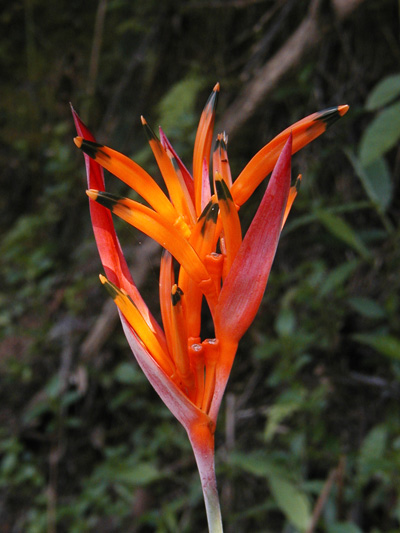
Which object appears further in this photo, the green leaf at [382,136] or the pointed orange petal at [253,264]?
the green leaf at [382,136]

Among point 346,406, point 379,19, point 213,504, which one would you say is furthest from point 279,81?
point 213,504

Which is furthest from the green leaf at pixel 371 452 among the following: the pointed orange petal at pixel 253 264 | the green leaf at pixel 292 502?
the pointed orange petal at pixel 253 264

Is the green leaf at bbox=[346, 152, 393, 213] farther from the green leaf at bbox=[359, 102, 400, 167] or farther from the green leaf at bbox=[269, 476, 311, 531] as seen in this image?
the green leaf at bbox=[269, 476, 311, 531]

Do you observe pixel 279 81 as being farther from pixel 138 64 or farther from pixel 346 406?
pixel 346 406

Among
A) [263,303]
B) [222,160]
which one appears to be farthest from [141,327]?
[263,303]

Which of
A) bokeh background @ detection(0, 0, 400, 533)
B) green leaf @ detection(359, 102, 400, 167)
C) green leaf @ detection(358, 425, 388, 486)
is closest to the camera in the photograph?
green leaf @ detection(359, 102, 400, 167)

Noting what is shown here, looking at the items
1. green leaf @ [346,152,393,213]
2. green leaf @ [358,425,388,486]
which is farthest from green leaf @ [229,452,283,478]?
green leaf @ [346,152,393,213]

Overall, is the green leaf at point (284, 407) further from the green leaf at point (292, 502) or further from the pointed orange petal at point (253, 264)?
the pointed orange petal at point (253, 264)

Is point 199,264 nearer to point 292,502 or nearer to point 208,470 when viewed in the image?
point 208,470
